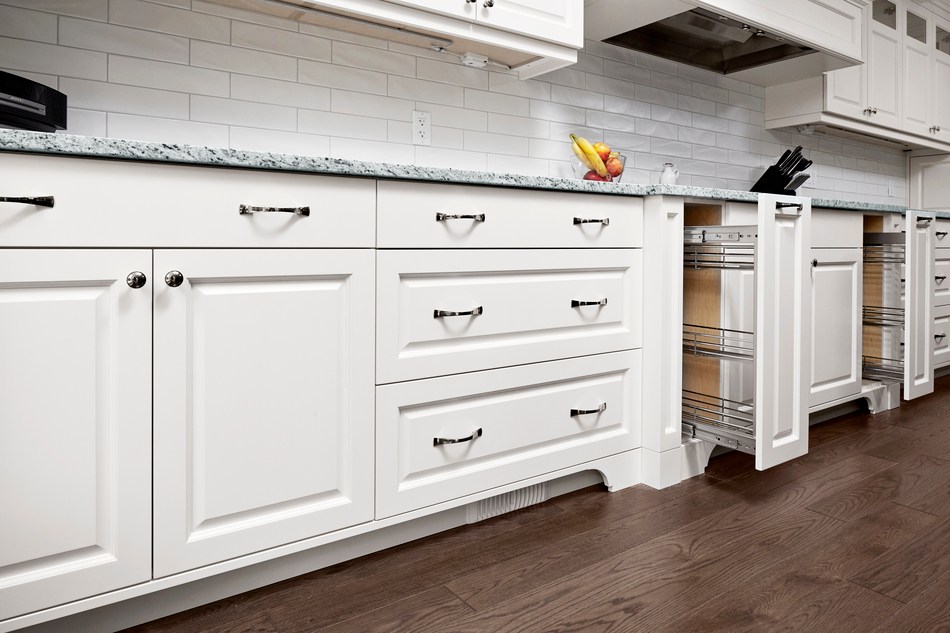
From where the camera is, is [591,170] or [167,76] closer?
[167,76]

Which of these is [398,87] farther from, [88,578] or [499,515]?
[88,578]

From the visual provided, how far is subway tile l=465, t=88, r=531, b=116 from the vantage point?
7.34 ft

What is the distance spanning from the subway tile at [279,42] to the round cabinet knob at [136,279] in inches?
37.4

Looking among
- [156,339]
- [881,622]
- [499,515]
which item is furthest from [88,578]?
[881,622]

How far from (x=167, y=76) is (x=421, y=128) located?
77cm

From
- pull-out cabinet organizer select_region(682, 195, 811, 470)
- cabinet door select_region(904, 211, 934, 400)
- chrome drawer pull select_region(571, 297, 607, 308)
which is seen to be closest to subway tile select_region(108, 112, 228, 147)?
chrome drawer pull select_region(571, 297, 607, 308)

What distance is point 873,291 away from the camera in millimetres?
2891

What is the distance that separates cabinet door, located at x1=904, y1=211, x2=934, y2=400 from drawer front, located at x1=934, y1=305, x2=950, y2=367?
0.57 metres

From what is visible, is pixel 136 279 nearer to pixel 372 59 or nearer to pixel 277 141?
pixel 277 141

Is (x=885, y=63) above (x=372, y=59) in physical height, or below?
above

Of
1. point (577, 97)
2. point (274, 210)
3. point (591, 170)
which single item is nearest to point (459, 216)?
point (274, 210)

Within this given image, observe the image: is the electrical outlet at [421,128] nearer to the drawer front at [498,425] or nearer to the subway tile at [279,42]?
the subway tile at [279,42]

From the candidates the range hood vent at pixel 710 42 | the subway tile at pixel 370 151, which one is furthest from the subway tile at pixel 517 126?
the range hood vent at pixel 710 42

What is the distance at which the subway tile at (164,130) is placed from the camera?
64.0 inches
